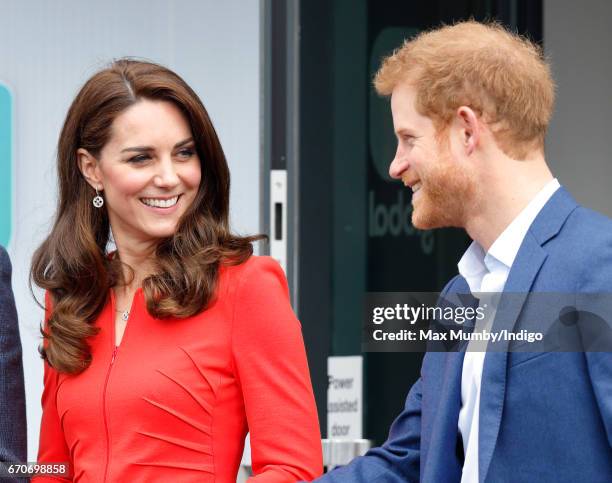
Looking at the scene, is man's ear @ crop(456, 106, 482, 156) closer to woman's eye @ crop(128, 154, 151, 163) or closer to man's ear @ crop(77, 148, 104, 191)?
woman's eye @ crop(128, 154, 151, 163)

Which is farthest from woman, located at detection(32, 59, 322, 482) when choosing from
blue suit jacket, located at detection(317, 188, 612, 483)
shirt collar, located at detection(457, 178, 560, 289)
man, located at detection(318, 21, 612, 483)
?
shirt collar, located at detection(457, 178, 560, 289)

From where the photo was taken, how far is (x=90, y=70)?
149 inches

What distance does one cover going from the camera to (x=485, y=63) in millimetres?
2232

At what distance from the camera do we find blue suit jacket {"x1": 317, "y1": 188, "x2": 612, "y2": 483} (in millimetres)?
2018

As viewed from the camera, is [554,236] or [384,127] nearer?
[554,236]

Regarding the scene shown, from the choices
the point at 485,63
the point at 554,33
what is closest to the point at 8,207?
the point at 485,63

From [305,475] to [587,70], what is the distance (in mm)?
3042

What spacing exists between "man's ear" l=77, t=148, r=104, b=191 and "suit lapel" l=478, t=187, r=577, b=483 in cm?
95

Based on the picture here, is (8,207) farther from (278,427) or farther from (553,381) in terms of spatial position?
(553,381)

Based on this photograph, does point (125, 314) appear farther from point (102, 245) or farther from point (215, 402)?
point (215, 402)

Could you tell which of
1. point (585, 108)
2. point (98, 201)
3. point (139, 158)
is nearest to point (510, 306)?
point (139, 158)

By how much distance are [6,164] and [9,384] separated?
130 cm

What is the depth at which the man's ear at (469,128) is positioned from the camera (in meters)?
2.22

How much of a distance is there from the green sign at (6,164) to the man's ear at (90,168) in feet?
3.33
